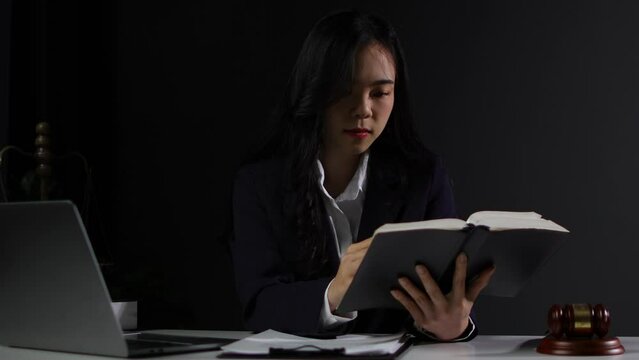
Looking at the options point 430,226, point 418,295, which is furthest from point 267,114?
point 430,226

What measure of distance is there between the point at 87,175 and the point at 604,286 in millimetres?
1824

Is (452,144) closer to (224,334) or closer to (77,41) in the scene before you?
(77,41)

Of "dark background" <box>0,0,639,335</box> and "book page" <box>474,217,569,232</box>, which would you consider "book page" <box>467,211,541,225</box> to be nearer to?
"book page" <box>474,217,569,232</box>

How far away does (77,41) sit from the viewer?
10.1ft

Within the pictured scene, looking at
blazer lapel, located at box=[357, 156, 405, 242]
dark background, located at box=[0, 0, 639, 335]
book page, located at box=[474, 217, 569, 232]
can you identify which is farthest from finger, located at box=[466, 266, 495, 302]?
dark background, located at box=[0, 0, 639, 335]

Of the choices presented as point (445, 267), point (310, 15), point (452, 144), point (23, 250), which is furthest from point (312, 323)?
point (310, 15)

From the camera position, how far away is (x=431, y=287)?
1.41 metres

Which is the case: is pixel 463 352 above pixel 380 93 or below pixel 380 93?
below

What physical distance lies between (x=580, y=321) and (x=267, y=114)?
2.00m

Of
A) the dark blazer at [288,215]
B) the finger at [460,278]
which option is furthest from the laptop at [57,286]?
the dark blazer at [288,215]

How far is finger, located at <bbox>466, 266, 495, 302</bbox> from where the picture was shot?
1.45 meters

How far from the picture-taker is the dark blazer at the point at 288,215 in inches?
72.8

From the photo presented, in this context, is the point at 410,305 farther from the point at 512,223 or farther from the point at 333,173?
A: the point at 333,173

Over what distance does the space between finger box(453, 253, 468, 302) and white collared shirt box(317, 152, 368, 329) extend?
21.3 inches
